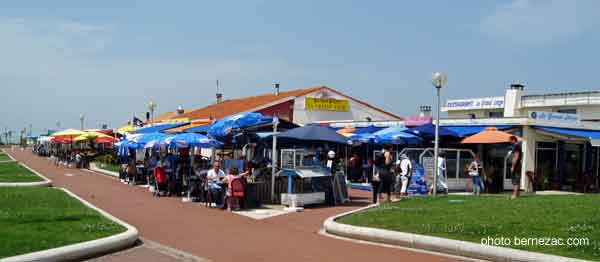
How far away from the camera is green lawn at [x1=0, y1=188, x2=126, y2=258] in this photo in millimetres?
8273

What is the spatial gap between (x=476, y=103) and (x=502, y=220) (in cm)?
3654

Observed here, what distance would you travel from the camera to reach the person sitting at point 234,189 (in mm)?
14414

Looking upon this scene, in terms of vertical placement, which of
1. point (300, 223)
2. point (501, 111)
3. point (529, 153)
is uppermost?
point (501, 111)

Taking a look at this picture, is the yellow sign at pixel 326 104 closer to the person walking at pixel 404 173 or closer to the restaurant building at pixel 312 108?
the restaurant building at pixel 312 108

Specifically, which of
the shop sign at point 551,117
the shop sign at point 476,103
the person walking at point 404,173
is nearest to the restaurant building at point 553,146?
the shop sign at point 551,117

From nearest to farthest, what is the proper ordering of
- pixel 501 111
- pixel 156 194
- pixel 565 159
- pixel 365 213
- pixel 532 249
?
pixel 532 249 < pixel 365 213 < pixel 156 194 < pixel 565 159 < pixel 501 111

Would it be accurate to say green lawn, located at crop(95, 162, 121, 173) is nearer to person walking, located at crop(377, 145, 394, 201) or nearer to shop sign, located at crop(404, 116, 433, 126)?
shop sign, located at crop(404, 116, 433, 126)

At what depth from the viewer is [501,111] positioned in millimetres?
43125

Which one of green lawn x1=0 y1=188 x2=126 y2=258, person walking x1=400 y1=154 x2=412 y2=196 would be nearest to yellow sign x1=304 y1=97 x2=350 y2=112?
person walking x1=400 y1=154 x2=412 y2=196

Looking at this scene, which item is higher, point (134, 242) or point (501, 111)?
point (501, 111)

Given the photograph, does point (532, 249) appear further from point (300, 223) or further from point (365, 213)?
point (300, 223)

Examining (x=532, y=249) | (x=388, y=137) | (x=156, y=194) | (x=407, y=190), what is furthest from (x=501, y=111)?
(x=532, y=249)

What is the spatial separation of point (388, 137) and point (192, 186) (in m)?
7.92

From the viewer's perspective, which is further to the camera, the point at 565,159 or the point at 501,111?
the point at 501,111
